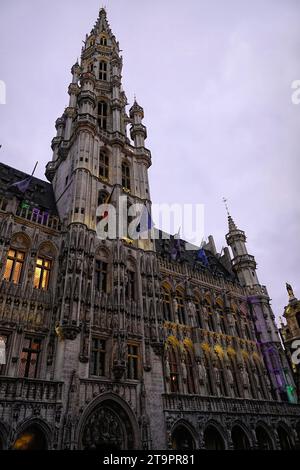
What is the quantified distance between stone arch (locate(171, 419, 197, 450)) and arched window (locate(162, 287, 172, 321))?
8547mm

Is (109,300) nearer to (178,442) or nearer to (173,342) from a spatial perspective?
(173,342)

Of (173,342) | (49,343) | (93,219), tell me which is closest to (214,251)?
(173,342)

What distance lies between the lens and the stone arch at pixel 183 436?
21.7 meters

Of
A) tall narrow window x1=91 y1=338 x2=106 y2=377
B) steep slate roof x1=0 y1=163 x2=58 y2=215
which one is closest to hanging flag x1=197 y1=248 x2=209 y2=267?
steep slate roof x1=0 y1=163 x2=58 y2=215

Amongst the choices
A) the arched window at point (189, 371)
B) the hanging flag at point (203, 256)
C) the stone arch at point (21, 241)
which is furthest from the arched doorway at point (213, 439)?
the stone arch at point (21, 241)

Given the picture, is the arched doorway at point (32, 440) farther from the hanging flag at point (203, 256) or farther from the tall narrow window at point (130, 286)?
the hanging flag at point (203, 256)

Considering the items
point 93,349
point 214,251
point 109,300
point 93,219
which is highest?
point 214,251

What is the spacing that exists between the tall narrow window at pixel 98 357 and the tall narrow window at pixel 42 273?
5.37 meters

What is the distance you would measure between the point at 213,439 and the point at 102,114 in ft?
116

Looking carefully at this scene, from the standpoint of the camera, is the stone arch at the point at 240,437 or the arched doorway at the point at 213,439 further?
the stone arch at the point at 240,437

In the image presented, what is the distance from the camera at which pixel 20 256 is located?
74.0ft

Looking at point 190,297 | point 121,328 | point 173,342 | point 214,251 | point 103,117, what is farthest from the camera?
point 214,251

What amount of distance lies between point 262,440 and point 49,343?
2049cm

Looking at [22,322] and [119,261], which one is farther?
[119,261]
